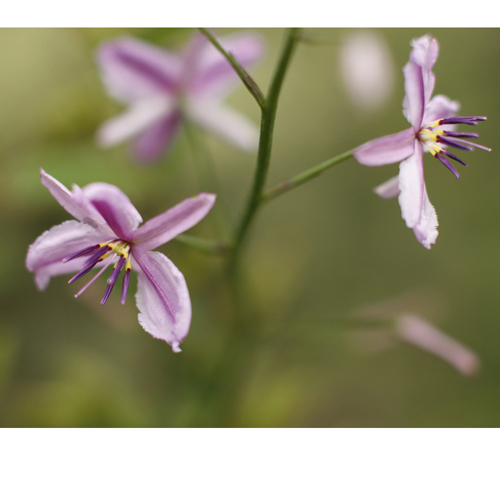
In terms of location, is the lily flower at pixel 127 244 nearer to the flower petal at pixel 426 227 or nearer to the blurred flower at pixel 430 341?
the flower petal at pixel 426 227

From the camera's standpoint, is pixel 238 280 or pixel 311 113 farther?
pixel 311 113

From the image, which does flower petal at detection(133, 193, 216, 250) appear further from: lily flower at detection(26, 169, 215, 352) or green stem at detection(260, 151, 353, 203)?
green stem at detection(260, 151, 353, 203)

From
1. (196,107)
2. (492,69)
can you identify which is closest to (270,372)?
(196,107)

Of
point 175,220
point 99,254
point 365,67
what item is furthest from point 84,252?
point 365,67

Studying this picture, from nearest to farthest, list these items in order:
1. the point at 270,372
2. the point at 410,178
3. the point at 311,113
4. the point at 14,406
Result: the point at 410,178 → the point at 14,406 → the point at 270,372 → the point at 311,113

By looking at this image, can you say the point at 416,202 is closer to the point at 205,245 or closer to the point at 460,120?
the point at 460,120

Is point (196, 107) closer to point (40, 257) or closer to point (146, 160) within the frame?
point (146, 160)

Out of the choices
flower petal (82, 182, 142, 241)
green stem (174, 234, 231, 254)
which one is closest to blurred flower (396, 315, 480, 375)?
green stem (174, 234, 231, 254)
